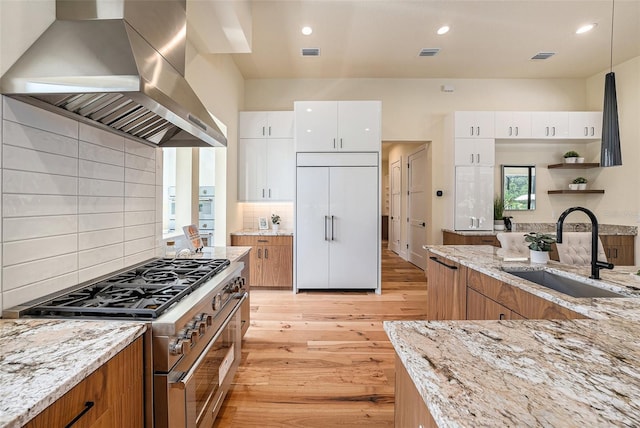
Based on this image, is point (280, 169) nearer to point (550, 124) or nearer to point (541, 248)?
point (541, 248)

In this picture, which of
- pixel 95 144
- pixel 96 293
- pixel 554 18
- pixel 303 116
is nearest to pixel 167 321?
pixel 96 293

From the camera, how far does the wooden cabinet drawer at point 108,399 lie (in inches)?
27.0

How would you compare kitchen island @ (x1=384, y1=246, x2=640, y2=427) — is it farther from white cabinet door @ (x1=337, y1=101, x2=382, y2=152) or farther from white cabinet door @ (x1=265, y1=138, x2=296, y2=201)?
white cabinet door @ (x1=265, y1=138, x2=296, y2=201)

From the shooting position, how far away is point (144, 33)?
133 cm

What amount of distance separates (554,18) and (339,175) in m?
3.00

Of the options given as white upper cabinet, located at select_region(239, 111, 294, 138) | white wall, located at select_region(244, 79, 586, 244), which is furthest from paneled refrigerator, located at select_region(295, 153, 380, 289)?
white wall, located at select_region(244, 79, 586, 244)

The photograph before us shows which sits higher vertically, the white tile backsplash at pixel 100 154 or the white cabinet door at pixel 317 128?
the white cabinet door at pixel 317 128

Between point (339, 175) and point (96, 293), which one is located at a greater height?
point (339, 175)

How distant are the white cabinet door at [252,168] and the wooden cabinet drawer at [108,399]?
3602mm

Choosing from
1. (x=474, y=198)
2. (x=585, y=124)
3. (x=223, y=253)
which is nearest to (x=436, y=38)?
(x=474, y=198)

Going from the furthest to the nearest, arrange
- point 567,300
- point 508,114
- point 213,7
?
1. point 508,114
2. point 213,7
3. point 567,300

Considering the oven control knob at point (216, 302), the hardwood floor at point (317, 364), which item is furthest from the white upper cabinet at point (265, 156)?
the oven control knob at point (216, 302)

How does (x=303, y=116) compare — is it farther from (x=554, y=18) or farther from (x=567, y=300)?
(x=567, y=300)

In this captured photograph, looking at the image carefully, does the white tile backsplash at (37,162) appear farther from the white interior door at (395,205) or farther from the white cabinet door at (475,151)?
the white interior door at (395,205)
